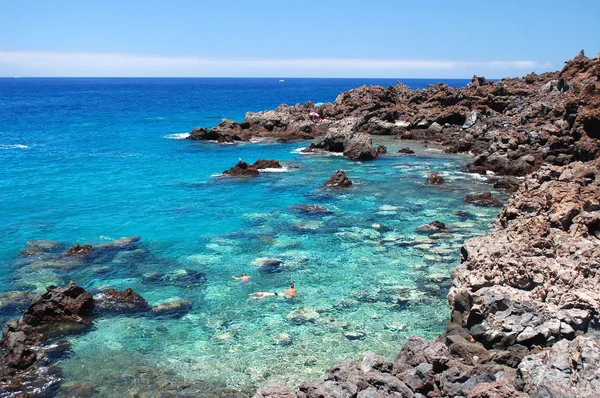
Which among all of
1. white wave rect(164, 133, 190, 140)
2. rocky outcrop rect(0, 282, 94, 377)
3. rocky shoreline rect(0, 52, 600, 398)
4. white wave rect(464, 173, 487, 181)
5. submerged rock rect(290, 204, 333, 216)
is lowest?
white wave rect(164, 133, 190, 140)

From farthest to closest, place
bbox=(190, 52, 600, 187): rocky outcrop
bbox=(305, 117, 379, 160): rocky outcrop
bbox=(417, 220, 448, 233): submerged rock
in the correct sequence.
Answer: bbox=(305, 117, 379, 160): rocky outcrop
bbox=(190, 52, 600, 187): rocky outcrop
bbox=(417, 220, 448, 233): submerged rock

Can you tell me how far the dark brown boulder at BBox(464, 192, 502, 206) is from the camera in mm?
38875

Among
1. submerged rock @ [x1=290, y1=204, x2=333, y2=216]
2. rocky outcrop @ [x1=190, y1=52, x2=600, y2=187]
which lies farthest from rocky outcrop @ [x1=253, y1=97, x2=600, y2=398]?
rocky outcrop @ [x1=190, y1=52, x2=600, y2=187]

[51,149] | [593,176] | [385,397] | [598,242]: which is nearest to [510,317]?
[598,242]

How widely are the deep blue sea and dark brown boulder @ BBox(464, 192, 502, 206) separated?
49.6 inches

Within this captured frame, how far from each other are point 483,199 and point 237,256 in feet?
66.9

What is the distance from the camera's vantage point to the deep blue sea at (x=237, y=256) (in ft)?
63.9

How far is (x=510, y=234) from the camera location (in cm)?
2073

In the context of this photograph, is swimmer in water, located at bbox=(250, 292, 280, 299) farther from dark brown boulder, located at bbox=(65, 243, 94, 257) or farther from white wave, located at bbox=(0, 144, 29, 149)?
white wave, located at bbox=(0, 144, 29, 149)

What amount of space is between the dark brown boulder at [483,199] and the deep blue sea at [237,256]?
1.26 m

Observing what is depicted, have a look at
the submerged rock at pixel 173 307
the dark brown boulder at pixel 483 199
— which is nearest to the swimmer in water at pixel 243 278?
the submerged rock at pixel 173 307

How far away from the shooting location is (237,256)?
2998 centimetres

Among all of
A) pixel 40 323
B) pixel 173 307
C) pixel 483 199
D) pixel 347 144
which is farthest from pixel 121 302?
pixel 347 144

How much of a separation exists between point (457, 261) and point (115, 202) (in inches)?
1121
